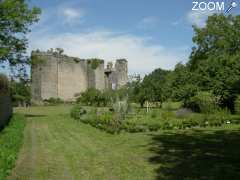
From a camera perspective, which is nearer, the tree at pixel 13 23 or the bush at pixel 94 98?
the tree at pixel 13 23

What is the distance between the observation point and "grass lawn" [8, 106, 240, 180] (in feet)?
25.0

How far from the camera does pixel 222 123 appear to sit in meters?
20.4

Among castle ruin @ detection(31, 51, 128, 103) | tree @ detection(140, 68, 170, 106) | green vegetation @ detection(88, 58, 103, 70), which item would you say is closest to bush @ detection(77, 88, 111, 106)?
castle ruin @ detection(31, 51, 128, 103)

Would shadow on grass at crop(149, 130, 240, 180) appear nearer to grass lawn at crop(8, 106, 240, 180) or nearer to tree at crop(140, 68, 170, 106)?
grass lawn at crop(8, 106, 240, 180)

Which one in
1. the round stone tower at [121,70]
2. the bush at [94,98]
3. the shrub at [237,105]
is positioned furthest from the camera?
the round stone tower at [121,70]

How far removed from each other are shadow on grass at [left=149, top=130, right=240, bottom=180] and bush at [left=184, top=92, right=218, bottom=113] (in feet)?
43.6

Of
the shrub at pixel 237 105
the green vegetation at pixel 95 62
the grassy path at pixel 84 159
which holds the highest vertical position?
the green vegetation at pixel 95 62

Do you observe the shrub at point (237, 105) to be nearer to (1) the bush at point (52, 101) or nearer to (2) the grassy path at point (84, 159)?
(2) the grassy path at point (84, 159)

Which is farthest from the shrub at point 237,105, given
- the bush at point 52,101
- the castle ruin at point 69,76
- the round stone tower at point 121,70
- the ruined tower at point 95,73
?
the round stone tower at point 121,70

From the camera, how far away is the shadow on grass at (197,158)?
750 cm

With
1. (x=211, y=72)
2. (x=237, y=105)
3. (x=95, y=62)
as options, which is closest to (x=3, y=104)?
(x=237, y=105)

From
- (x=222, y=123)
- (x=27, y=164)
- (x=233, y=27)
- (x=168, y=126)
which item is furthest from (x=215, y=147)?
(x=233, y=27)

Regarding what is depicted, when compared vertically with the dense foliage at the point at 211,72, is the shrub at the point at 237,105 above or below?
below

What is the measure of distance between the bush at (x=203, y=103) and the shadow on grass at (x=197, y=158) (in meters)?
13.3
